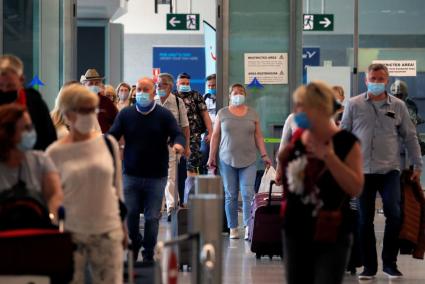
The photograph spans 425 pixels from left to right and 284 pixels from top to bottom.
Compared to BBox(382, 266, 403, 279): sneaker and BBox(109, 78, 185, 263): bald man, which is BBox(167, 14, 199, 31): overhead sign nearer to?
BBox(109, 78, 185, 263): bald man

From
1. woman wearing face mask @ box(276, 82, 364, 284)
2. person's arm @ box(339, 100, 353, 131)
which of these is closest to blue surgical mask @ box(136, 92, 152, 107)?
person's arm @ box(339, 100, 353, 131)

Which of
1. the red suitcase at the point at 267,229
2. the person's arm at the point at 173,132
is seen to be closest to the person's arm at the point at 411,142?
the red suitcase at the point at 267,229

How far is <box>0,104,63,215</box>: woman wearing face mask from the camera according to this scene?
6352 millimetres

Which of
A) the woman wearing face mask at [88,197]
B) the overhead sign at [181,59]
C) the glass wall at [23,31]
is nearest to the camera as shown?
the woman wearing face mask at [88,197]

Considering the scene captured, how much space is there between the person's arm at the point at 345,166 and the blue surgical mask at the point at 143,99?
4.45 metres

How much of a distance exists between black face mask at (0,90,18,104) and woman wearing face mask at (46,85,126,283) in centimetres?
85

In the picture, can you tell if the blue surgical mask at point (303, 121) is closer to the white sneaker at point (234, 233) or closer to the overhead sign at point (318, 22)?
the white sneaker at point (234, 233)

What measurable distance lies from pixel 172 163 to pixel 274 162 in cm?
284

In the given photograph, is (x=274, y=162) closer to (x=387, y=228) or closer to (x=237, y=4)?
(x=237, y=4)

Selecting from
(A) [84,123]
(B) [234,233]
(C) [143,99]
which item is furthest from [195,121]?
(A) [84,123]

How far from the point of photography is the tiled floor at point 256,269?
10469 mm

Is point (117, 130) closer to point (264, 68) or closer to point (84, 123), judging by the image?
point (84, 123)

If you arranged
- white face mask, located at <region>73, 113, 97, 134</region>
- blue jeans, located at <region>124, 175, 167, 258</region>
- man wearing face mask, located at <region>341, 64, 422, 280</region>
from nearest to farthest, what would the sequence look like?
1. white face mask, located at <region>73, 113, 97, 134</region>
2. man wearing face mask, located at <region>341, 64, 422, 280</region>
3. blue jeans, located at <region>124, 175, 167, 258</region>

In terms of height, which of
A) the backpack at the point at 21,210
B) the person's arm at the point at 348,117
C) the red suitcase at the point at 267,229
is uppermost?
the person's arm at the point at 348,117
